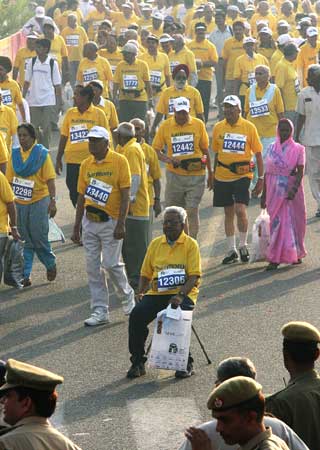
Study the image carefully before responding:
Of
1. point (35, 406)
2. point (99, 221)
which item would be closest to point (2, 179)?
point (99, 221)

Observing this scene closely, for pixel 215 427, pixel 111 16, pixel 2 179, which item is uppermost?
pixel 215 427

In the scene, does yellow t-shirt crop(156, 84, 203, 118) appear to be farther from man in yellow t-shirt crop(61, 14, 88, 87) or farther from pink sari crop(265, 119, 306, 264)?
man in yellow t-shirt crop(61, 14, 88, 87)

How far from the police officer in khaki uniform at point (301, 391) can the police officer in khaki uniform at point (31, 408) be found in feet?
4.21

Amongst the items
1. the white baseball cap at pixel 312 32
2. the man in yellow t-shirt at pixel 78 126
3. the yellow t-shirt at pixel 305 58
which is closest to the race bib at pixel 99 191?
the man in yellow t-shirt at pixel 78 126

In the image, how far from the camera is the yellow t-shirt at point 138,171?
14.5m

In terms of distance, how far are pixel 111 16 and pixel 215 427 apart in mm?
27150

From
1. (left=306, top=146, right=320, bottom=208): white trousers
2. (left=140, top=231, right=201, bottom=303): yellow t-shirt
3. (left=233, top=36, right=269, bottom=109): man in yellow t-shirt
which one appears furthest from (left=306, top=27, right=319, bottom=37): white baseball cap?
(left=140, top=231, right=201, bottom=303): yellow t-shirt

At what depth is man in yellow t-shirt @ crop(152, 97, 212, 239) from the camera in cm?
1639

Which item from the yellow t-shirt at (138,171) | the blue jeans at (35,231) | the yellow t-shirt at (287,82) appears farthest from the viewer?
the yellow t-shirt at (287,82)

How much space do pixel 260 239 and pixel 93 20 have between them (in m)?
18.4

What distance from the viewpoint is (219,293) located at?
1515 centimetres

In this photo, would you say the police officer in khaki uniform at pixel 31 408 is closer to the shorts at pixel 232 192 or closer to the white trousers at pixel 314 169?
the shorts at pixel 232 192

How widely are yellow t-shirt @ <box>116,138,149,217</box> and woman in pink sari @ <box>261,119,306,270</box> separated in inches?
73.2

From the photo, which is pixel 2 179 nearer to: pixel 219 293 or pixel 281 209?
pixel 219 293
